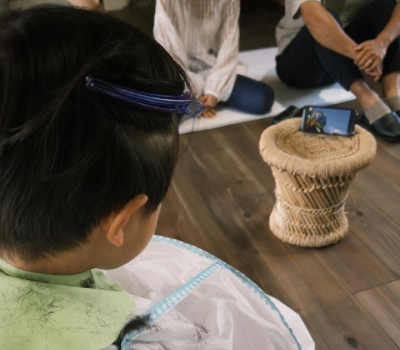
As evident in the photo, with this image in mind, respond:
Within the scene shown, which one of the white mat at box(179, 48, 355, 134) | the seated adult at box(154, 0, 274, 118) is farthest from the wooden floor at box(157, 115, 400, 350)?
the seated adult at box(154, 0, 274, 118)

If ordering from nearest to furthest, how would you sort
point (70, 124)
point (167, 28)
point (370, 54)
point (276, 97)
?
point (70, 124)
point (370, 54)
point (167, 28)
point (276, 97)

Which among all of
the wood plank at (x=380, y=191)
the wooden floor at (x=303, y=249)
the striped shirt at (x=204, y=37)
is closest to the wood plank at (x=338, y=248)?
the wooden floor at (x=303, y=249)

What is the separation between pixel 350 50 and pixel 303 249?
83cm

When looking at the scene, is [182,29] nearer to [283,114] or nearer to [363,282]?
[283,114]

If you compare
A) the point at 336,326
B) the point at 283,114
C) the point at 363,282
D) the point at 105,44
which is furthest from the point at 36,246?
the point at 283,114

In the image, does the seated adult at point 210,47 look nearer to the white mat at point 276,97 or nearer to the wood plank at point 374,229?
the white mat at point 276,97

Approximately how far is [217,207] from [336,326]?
0.51 m

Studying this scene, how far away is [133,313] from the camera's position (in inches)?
28.0

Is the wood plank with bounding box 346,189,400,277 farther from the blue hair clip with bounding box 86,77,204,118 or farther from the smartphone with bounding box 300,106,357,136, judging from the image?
the blue hair clip with bounding box 86,77,204,118

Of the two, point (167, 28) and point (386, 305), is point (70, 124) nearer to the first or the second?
point (386, 305)

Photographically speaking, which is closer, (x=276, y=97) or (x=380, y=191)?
(x=380, y=191)

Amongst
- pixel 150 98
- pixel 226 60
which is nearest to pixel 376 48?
pixel 226 60

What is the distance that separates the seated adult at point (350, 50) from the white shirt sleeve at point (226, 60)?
0.23 metres

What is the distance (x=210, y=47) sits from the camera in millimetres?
2004
